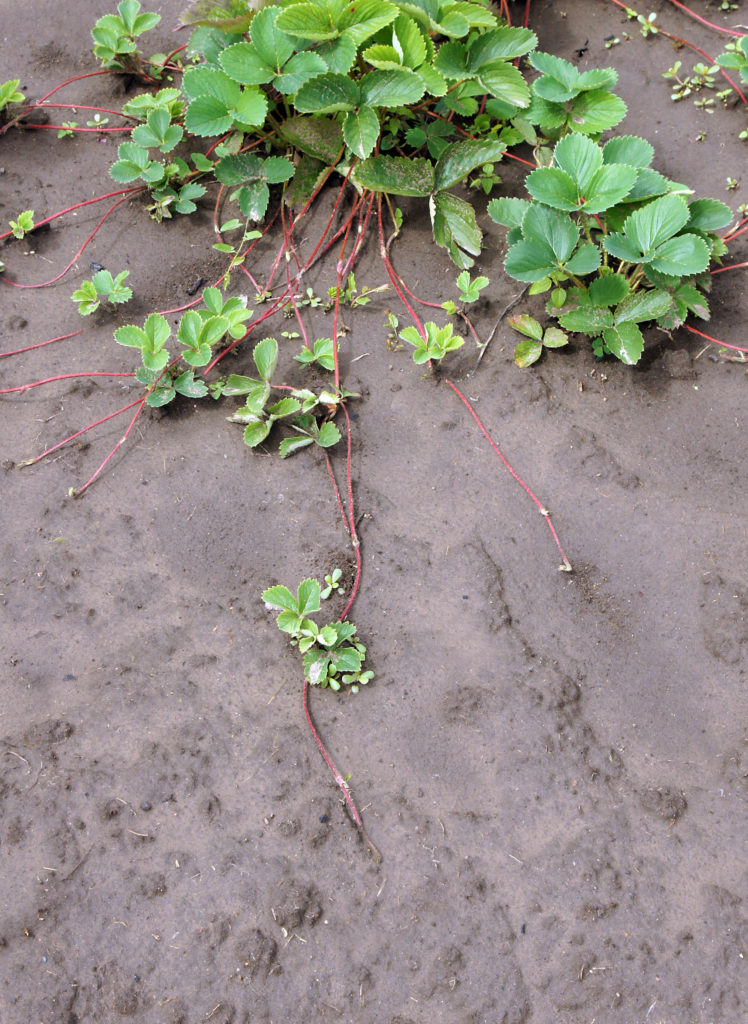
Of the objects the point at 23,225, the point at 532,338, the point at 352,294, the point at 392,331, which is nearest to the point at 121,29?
the point at 23,225

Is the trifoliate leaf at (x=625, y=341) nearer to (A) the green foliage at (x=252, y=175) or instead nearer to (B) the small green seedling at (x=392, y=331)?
(B) the small green seedling at (x=392, y=331)

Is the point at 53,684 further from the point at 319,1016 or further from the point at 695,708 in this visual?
the point at 695,708

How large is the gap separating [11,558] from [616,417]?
69.1 inches

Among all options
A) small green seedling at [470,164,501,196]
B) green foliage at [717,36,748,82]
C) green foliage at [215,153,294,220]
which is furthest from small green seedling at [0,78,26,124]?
green foliage at [717,36,748,82]

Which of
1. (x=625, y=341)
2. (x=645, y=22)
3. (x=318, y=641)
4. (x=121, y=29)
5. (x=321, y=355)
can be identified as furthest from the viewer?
(x=645, y=22)

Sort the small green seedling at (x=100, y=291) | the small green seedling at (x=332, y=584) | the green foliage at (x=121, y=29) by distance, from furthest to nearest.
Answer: the green foliage at (x=121, y=29), the small green seedling at (x=100, y=291), the small green seedling at (x=332, y=584)

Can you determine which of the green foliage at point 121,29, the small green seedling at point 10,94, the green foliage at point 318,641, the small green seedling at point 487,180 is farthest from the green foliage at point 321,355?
the small green seedling at point 10,94

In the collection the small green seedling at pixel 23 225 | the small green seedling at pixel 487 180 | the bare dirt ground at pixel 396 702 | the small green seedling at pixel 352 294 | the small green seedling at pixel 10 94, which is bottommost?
the bare dirt ground at pixel 396 702

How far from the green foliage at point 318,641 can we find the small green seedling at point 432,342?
0.73 meters

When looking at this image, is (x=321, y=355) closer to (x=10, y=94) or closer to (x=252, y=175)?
(x=252, y=175)

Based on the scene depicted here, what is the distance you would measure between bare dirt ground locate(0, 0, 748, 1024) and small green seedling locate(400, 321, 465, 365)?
0.45 ft

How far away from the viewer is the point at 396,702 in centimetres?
179

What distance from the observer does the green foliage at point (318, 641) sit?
176 cm

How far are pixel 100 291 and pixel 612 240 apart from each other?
1529mm
